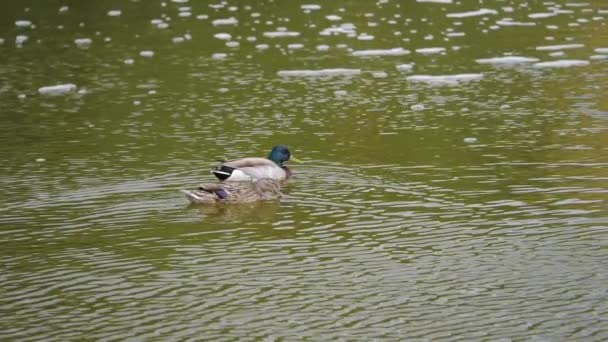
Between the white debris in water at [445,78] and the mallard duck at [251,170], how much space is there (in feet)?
14.9

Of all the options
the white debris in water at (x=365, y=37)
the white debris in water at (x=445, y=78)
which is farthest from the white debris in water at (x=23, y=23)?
the white debris in water at (x=445, y=78)

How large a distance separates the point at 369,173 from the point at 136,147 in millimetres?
2625

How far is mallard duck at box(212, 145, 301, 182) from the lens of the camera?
10.3m

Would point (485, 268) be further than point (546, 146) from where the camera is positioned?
No

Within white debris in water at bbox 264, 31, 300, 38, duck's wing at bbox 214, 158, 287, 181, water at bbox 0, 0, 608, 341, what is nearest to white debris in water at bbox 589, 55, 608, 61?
water at bbox 0, 0, 608, 341

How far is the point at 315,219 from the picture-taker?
Answer: 929 cm

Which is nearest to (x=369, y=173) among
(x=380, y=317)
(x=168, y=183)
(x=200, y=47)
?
(x=168, y=183)

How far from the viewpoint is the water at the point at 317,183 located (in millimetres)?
7234

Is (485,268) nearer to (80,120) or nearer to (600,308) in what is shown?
(600,308)

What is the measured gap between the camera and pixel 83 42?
1869 centimetres

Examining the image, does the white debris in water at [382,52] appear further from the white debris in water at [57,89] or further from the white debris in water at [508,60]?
the white debris in water at [57,89]

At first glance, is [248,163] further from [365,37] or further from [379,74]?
[365,37]

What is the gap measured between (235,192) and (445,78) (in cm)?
563

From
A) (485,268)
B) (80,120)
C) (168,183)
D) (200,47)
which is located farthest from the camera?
(200,47)
